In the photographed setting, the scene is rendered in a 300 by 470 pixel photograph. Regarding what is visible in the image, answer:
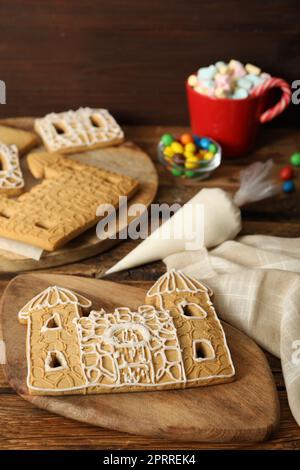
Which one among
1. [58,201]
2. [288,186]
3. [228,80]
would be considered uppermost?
[228,80]

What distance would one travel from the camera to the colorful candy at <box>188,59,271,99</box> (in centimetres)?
189

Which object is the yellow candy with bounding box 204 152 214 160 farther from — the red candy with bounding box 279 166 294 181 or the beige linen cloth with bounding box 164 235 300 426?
the beige linen cloth with bounding box 164 235 300 426

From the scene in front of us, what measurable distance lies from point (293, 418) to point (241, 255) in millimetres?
428

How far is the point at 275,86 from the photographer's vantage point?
78.4 inches

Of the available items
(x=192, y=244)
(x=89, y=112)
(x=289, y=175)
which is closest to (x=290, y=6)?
(x=289, y=175)

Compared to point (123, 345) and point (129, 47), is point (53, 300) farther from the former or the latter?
point (129, 47)

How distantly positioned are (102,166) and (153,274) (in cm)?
42

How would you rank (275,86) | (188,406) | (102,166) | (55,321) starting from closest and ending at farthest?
(188,406) < (55,321) < (102,166) < (275,86)

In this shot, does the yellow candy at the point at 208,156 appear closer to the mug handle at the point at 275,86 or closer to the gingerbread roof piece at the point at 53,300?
the mug handle at the point at 275,86

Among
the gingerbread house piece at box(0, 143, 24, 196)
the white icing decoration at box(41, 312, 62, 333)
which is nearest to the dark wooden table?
the white icing decoration at box(41, 312, 62, 333)

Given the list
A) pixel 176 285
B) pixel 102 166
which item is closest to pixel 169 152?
pixel 102 166

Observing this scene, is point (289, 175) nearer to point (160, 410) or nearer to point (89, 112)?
point (89, 112)

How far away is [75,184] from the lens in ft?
5.65

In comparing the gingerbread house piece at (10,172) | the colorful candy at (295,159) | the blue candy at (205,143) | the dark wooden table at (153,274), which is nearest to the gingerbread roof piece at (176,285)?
the dark wooden table at (153,274)
